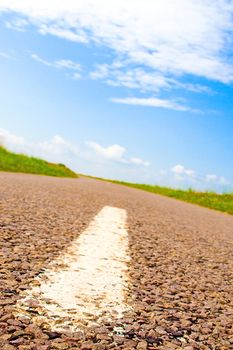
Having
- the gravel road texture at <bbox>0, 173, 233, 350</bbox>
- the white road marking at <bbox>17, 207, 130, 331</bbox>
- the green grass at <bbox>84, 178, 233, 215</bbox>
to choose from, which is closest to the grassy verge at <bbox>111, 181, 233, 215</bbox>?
the green grass at <bbox>84, 178, 233, 215</bbox>

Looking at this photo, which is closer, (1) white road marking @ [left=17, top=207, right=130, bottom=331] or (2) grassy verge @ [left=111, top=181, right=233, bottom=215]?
(1) white road marking @ [left=17, top=207, right=130, bottom=331]

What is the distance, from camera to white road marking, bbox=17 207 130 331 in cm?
186


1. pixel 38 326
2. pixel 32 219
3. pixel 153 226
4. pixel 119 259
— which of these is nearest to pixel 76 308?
pixel 38 326

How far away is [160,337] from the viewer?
1848 mm

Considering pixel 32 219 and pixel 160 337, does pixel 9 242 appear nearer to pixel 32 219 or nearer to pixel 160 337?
pixel 32 219

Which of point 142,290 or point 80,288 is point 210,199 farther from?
point 80,288

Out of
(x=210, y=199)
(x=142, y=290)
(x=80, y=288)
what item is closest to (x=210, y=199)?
(x=210, y=199)

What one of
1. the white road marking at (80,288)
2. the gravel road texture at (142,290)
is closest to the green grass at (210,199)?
the gravel road texture at (142,290)

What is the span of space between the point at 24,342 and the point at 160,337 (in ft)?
1.89

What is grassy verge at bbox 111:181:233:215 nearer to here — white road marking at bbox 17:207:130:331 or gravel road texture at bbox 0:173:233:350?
gravel road texture at bbox 0:173:233:350

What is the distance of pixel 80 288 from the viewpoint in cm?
229

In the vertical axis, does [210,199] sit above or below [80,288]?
above

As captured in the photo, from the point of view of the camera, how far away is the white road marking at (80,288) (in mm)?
1862

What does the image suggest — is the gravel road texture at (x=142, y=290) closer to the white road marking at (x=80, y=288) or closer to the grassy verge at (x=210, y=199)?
the white road marking at (x=80, y=288)
